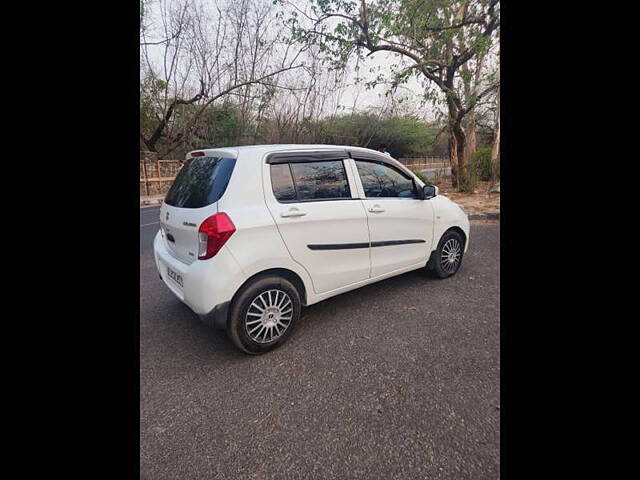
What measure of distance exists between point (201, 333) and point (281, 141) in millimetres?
13050

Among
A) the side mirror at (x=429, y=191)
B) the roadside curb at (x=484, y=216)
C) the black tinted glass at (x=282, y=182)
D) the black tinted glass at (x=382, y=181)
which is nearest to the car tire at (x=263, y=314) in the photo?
the black tinted glass at (x=282, y=182)

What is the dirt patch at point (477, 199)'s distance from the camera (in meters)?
7.78

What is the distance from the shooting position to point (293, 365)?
7.15 ft

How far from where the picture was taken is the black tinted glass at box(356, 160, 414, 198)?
2.85 metres

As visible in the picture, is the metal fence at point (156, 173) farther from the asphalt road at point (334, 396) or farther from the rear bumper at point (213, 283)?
the rear bumper at point (213, 283)

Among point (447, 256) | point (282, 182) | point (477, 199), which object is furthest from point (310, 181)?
point (477, 199)

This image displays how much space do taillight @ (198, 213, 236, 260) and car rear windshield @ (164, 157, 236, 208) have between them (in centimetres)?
17

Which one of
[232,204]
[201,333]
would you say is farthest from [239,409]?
[232,204]

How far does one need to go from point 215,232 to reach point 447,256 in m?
2.94

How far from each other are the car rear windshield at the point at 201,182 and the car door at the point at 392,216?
1280 millimetres

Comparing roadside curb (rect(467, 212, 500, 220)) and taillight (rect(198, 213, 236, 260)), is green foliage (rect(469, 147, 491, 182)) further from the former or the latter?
taillight (rect(198, 213, 236, 260))

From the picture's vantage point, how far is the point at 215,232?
203cm

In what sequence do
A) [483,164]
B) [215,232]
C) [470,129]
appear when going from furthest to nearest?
1. [483,164]
2. [470,129]
3. [215,232]

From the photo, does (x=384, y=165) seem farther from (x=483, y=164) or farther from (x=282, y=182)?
(x=483, y=164)
